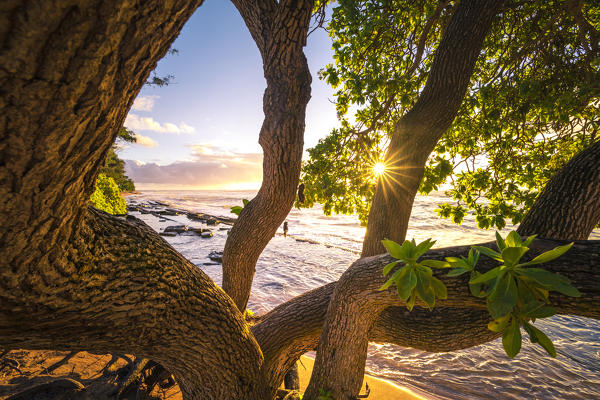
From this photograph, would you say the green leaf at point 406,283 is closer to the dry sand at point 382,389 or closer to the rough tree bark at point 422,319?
the rough tree bark at point 422,319

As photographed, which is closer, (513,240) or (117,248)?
(117,248)

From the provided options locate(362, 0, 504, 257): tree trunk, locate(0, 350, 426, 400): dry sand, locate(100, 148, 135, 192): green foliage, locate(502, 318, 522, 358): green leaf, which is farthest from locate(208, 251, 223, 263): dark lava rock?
locate(100, 148, 135, 192): green foliage

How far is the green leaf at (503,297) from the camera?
1129 millimetres

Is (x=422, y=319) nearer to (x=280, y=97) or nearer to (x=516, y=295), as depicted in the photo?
(x=516, y=295)

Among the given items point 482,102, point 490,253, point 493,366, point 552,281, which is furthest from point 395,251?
point 493,366

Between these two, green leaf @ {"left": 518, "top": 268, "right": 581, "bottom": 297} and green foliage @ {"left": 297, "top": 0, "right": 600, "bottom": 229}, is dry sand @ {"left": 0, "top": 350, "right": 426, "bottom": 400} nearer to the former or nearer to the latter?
green foliage @ {"left": 297, "top": 0, "right": 600, "bottom": 229}

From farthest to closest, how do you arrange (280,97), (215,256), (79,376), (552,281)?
(215,256)
(79,376)
(280,97)
(552,281)

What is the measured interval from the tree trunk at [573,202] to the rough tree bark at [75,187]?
266cm

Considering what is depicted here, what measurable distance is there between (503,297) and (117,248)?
1924 millimetres

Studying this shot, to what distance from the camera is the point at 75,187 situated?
87cm

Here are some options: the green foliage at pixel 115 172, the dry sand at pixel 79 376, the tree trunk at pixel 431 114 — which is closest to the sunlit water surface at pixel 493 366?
the dry sand at pixel 79 376

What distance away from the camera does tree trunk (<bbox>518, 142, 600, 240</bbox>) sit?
69.0 inches

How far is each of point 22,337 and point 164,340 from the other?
2.02ft

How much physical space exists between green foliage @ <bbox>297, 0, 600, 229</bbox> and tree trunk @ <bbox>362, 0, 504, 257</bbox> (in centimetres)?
99
